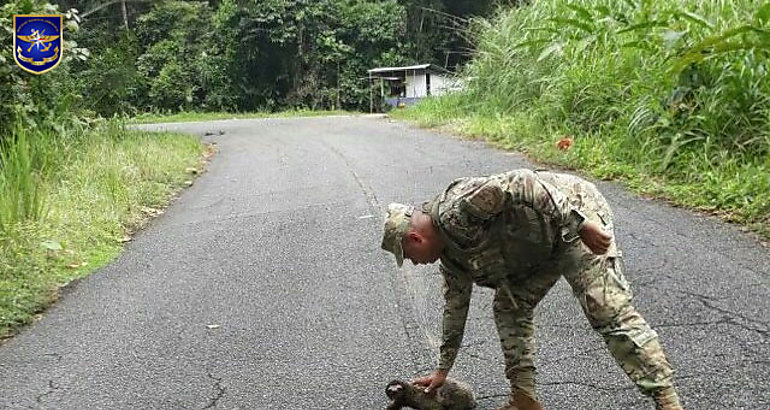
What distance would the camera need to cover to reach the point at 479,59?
55.9ft

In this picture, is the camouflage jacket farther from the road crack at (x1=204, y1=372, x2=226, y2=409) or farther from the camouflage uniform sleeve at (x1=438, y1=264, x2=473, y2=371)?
the road crack at (x1=204, y1=372, x2=226, y2=409)

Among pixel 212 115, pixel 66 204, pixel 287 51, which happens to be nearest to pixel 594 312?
pixel 66 204

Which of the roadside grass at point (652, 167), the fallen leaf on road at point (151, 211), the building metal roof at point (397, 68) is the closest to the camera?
the roadside grass at point (652, 167)

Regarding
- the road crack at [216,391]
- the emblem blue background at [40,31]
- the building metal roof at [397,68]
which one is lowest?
the road crack at [216,391]

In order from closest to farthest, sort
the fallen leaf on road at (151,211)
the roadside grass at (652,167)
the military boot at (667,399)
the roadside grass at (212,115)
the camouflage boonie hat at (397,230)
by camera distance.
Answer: the military boot at (667,399)
the camouflage boonie hat at (397,230)
the roadside grass at (652,167)
the fallen leaf on road at (151,211)
the roadside grass at (212,115)

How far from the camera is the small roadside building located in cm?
3145

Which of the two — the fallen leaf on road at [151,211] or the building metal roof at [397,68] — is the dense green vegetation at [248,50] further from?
the fallen leaf on road at [151,211]

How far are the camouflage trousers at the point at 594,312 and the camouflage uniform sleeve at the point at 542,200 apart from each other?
0.35ft

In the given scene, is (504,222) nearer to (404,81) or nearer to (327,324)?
(327,324)

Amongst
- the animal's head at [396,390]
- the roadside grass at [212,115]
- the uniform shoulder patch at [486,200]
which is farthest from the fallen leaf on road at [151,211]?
the roadside grass at [212,115]

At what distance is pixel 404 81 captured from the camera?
32625 millimetres

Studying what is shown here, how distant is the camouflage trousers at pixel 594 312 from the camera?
105 inches

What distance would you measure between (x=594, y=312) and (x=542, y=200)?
423mm

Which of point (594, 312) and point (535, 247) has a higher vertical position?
point (535, 247)
